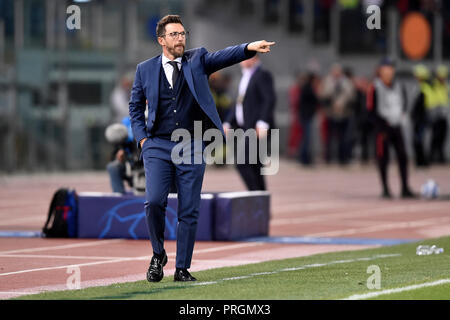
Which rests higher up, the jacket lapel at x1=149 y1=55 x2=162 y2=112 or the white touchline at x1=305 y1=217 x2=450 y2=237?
the jacket lapel at x1=149 y1=55 x2=162 y2=112

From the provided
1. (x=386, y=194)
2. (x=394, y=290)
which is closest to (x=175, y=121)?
(x=394, y=290)

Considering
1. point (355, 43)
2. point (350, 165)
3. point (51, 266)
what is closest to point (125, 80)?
point (350, 165)

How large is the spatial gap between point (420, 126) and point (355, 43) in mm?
5149

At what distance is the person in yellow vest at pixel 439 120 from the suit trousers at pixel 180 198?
23373 millimetres

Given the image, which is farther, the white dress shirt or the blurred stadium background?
the blurred stadium background

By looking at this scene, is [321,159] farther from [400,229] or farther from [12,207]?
[400,229]

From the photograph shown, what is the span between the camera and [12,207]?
1950 cm

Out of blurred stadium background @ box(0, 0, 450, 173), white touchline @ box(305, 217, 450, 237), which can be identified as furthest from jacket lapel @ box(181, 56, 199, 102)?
blurred stadium background @ box(0, 0, 450, 173)

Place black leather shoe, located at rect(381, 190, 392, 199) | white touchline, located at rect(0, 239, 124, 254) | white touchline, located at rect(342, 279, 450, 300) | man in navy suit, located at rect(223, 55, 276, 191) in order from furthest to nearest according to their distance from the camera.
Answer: black leather shoe, located at rect(381, 190, 392, 199)
man in navy suit, located at rect(223, 55, 276, 191)
white touchline, located at rect(0, 239, 124, 254)
white touchline, located at rect(342, 279, 450, 300)

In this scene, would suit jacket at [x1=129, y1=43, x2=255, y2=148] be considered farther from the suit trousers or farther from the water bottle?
the water bottle

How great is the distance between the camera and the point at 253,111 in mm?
16844

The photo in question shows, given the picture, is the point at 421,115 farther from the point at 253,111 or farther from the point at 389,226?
the point at 389,226

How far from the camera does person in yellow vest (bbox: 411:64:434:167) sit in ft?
103

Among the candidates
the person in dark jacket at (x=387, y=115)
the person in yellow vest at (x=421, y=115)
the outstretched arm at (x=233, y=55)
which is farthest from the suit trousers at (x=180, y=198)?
the person in yellow vest at (x=421, y=115)
